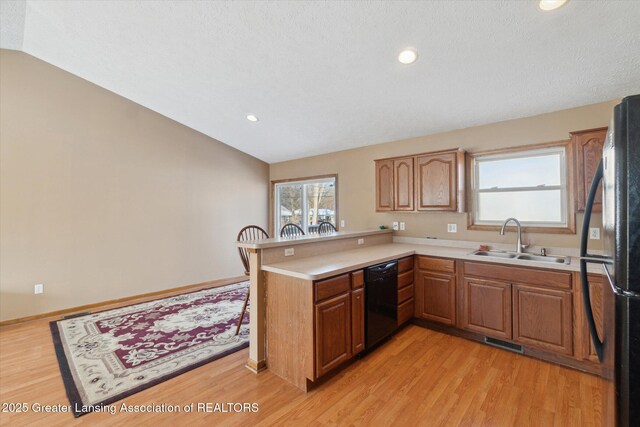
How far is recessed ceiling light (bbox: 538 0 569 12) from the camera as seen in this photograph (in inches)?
69.6

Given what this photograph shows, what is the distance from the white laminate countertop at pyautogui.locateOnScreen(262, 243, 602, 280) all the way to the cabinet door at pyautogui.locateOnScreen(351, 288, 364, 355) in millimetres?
252

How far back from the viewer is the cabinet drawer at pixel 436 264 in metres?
3.00

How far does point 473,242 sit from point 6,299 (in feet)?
18.4

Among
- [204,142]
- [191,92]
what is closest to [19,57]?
[191,92]

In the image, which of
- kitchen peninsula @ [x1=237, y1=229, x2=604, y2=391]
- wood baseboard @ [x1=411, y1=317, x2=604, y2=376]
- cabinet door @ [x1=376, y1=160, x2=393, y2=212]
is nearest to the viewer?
kitchen peninsula @ [x1=237, y1=229, x2=604, y2=391]

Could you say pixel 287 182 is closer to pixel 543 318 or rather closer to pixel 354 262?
pixel 354 262

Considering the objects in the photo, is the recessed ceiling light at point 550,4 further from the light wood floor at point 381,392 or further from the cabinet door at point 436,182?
the light wood floor at point 381,392

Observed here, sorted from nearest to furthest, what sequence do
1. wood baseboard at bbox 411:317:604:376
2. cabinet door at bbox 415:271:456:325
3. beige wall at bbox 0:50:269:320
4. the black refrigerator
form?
the black refrigerator < wood baseboard at bbox 411:317:604:376 < cabinet door at bbox 415:271:456:325 < beige wall at bbox 0:50:269:320

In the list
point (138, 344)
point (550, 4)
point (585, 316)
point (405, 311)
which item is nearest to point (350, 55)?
point (550, 4)

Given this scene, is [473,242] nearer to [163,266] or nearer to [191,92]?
[191,92]

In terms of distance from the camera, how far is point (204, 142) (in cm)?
510

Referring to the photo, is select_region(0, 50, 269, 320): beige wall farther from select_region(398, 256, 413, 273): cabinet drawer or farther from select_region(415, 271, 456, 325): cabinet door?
select_region(415, 271, 456, 325): cabinet door

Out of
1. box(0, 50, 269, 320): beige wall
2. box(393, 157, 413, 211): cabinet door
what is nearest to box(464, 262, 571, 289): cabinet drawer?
box(393, 157, 413, 211): cabinet door

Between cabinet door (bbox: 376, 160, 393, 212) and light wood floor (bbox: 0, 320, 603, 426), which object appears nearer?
light wood floor (bbox: 0, 320, 603, 426)
